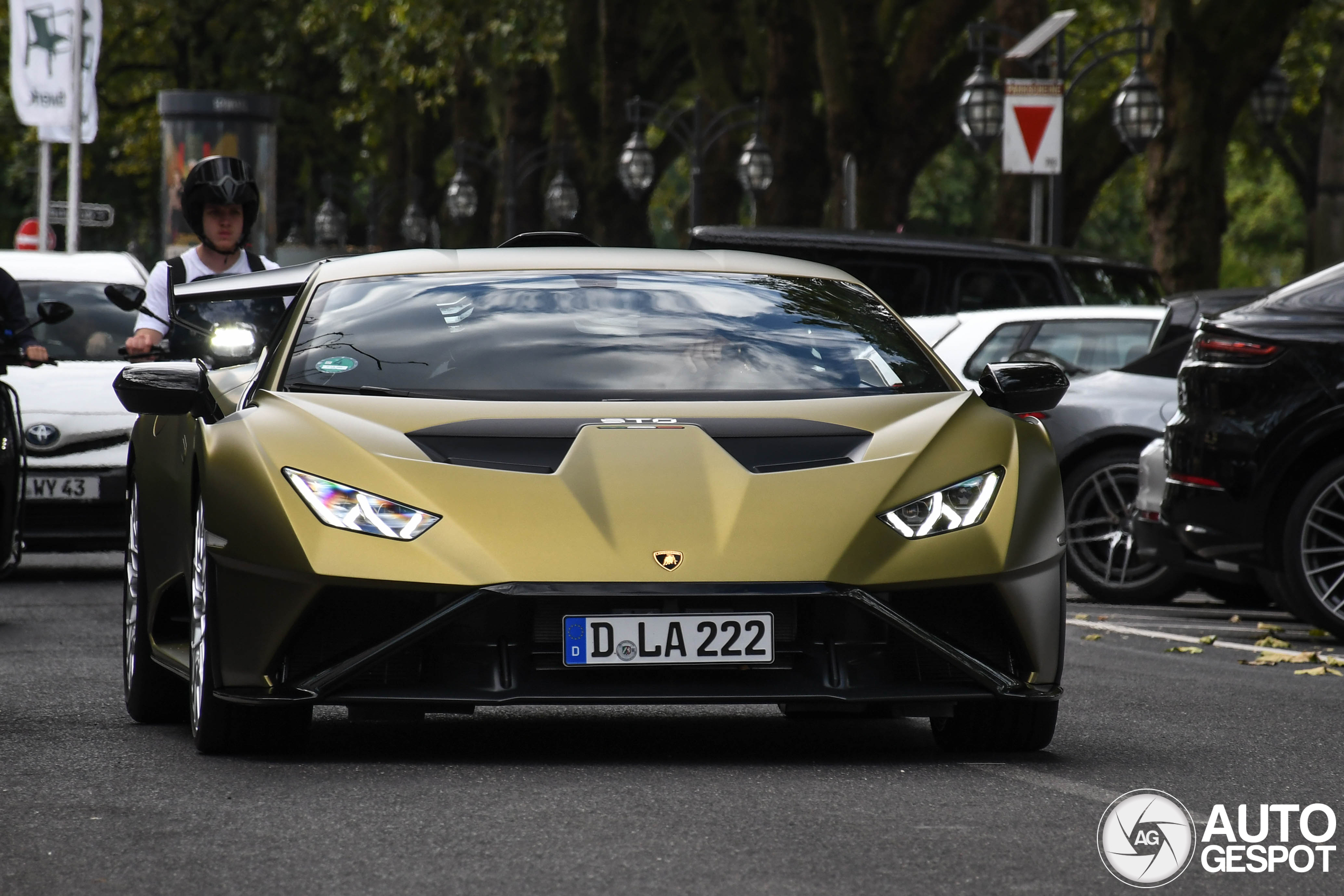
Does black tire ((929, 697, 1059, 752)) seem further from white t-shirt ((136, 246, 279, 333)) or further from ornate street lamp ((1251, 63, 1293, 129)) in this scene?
ornate street lamp ((1251, 63, 1293, 129))

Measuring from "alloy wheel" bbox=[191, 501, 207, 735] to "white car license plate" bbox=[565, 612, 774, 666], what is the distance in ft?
3.24

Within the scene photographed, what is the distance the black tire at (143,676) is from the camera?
7.39 m

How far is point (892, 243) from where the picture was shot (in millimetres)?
18219

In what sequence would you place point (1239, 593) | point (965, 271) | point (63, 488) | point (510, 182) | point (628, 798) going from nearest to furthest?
point (628, 798) → point (1239, 593) → point (63, 488) → point (965, 271) → point (510, 182)

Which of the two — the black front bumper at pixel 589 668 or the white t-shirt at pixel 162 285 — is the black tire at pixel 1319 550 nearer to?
the white t-shirt at pixel 162 285

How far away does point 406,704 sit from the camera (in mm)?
6145

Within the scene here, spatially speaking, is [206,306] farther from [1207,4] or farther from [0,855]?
[1207,4]

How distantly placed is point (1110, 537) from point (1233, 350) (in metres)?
2.67

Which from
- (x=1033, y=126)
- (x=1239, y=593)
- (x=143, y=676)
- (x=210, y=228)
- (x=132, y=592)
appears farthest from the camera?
(x=1033, y=126)

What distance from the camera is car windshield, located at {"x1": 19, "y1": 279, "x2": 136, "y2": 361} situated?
1505 cm

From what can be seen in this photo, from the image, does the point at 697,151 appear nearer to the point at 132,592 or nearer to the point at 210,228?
the point at 210,228

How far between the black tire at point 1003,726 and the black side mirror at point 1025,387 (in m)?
0.84

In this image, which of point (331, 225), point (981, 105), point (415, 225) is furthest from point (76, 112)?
point (331, 225)

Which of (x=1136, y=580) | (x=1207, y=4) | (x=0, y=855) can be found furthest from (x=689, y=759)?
(x=1207, y=4)
